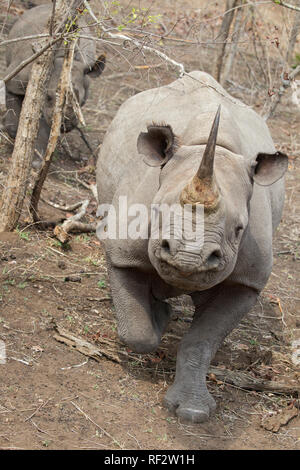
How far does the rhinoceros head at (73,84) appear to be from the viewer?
945 cm

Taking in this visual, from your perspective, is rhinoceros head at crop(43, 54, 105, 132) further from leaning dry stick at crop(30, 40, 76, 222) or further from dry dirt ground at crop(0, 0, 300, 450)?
leaning dry stick at crop(30, 40, 76, 222)

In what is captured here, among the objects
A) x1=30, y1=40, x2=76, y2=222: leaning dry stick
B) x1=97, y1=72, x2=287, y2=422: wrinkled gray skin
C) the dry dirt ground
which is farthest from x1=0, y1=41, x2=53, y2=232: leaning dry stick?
x1=97, y1=72, x2=287, y2=422: wrinkled gray skin

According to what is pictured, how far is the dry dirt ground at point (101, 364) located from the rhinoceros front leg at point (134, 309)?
285 mm

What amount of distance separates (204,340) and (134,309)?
54 centimetres

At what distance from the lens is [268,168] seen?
5.19 meters

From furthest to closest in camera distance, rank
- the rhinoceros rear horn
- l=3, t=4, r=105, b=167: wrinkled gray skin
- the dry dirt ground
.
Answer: l=3, t=4, r=105, b=167: wrinkled gray skin → the dry dirt ground → the rhinoceros rear horn

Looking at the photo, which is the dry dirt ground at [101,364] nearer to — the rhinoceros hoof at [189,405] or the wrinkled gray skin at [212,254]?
the rhinoceros hoof at [189,405]

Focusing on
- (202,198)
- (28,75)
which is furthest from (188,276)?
(28,75)

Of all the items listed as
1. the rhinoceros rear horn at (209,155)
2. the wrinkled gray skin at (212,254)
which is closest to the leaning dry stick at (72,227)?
the wrinkled gray skin at (212,254)

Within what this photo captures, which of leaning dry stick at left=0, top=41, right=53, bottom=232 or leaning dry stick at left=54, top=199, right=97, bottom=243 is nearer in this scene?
leaning dry stick at left=0, top=41, right=53, bottom=232

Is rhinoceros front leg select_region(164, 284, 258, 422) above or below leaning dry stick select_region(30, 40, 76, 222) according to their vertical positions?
Result: below

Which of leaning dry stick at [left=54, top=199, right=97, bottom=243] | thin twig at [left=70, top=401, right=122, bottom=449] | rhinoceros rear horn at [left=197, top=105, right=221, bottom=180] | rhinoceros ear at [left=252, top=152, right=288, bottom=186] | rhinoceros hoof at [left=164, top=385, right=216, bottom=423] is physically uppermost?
rhinoceros rear horn at [left=197, top=105, right=221, bottom=180]

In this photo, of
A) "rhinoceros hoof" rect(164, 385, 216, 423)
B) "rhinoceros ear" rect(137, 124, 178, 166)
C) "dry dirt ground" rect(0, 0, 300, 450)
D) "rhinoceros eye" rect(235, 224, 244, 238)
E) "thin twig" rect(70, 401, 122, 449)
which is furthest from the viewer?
"rhinoceros hoof" rect(164, 385, 216, 423)

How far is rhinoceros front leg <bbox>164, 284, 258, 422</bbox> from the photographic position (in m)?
5.41
